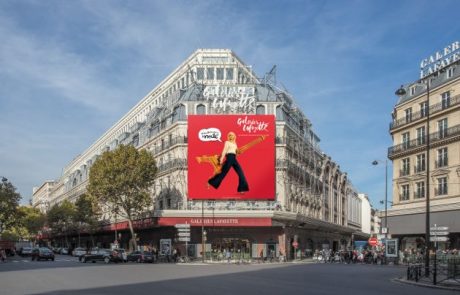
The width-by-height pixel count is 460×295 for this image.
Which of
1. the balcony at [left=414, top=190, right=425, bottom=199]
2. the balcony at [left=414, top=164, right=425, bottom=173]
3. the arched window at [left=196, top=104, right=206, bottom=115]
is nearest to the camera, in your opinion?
the balcony at [left=414, top=190, right=425, bottom=199]

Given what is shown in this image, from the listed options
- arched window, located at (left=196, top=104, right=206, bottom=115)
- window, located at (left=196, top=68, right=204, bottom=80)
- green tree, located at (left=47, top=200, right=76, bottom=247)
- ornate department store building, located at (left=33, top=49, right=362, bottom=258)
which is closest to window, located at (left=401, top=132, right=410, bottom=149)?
ornate department store building, located at (left=33, top=49, right=362, bottom=258)

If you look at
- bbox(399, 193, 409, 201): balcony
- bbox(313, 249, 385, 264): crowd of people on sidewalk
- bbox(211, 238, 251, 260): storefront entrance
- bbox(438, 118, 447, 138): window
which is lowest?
bbox(313, 249, 385, 264): crowd of people on sidewalk

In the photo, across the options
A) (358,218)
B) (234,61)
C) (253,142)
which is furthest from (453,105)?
(358,218)

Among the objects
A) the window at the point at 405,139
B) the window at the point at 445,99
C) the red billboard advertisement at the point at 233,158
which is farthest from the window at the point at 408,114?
the red billboard advertisement at the point at 233,158

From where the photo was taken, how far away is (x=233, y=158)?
223 feet

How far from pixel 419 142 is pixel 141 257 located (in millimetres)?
31108

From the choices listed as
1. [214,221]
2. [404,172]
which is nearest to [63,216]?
[214,221]

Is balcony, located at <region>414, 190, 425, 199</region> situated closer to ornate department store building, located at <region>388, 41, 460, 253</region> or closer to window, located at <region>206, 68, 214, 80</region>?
ornate department store building, located at <region>388, 41, 460, 253</region>

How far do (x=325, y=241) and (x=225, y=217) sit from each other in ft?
104

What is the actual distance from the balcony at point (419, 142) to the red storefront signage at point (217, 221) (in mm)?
15865

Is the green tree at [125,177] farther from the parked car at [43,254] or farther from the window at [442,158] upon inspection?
the window at [442,158]

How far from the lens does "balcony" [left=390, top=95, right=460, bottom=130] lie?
56062 mm

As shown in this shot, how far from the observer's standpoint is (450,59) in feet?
200

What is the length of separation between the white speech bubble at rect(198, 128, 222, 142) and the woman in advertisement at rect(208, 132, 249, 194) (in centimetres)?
132
